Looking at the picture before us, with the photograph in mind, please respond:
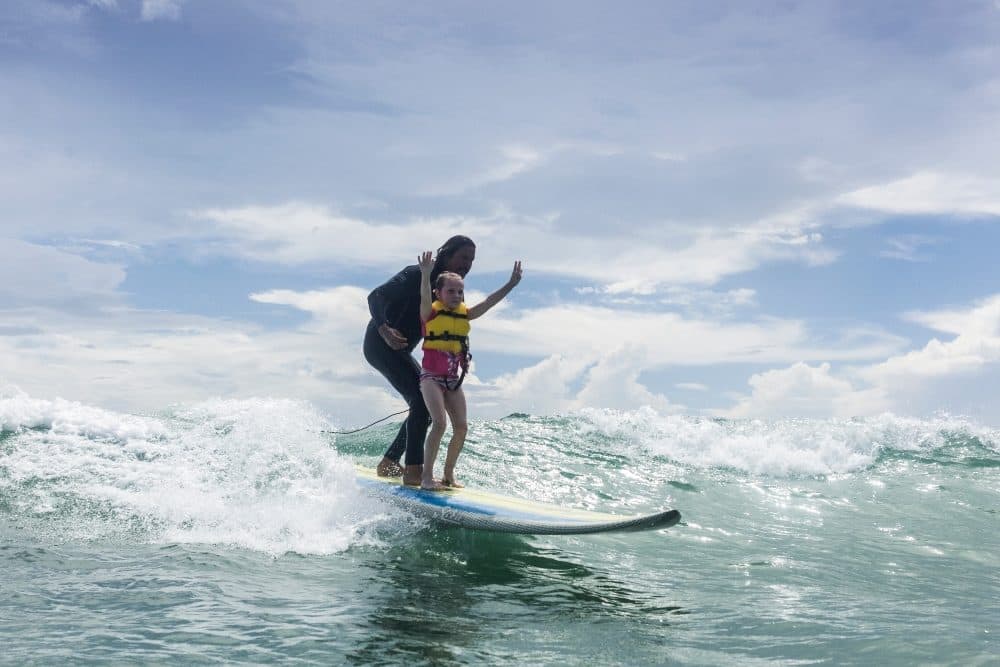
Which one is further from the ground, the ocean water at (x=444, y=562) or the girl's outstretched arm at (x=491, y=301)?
the girl's outstretched arm at (x=491, y=301)

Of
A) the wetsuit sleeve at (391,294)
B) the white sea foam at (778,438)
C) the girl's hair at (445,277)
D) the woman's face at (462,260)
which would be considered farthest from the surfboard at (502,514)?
the white sea foam at (778,438)

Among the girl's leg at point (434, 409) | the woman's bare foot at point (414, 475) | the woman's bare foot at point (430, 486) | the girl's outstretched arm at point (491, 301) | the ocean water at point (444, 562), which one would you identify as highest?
the girl's outstretched arm at point (491, 301)

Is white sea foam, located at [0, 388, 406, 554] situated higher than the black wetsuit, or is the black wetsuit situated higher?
the black wetsuit

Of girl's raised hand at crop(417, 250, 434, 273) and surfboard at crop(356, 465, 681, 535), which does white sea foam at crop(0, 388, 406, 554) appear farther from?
girl's raised hand at crop(417, 250, 434, 273)

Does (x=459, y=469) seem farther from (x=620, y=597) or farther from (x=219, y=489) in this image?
(x=620, y=597)

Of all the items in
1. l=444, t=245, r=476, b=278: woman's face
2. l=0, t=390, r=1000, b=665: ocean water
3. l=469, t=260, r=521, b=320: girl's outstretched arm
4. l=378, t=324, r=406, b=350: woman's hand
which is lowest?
l=0, t=390, r=1000, b=665: ocean water

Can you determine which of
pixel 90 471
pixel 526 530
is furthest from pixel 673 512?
pixel 90 471

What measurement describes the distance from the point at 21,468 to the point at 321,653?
7.40 m

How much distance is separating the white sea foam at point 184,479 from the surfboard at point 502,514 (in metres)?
0.33

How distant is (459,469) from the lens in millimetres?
10836

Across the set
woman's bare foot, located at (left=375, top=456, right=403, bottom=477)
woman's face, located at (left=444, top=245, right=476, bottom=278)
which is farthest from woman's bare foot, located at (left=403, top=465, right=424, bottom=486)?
woman's face, located at (left=444, top=245, right=476, bottom=278)

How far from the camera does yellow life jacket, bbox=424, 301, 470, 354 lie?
6535 mm

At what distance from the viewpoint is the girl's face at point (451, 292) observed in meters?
6.43

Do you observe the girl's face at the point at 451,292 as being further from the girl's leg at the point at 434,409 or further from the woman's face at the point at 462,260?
the girl's leg at the point at 434,409
